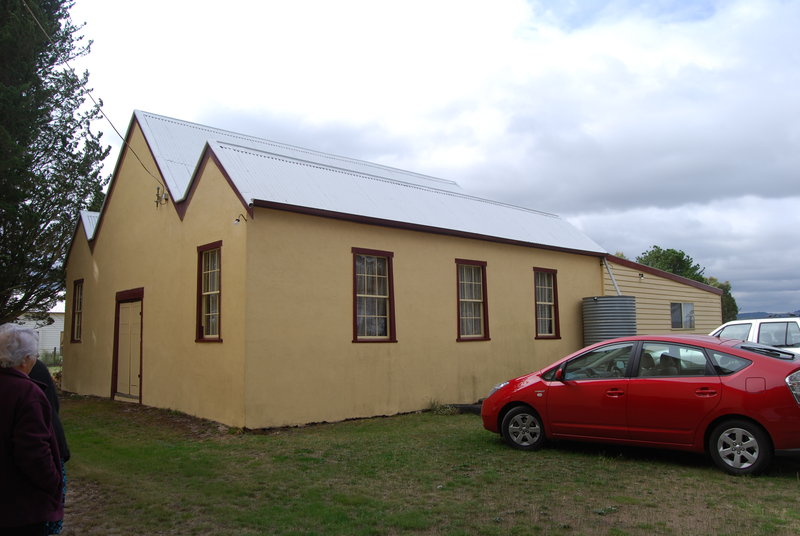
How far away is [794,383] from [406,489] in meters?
4.17

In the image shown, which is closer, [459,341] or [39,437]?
[39,437]

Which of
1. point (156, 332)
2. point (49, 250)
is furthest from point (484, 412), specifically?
point (49, 250)

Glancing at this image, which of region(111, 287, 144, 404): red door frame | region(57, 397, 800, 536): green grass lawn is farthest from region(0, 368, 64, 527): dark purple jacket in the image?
region(111, 287, 144, 404): red door frame

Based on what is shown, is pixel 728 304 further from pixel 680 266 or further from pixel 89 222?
pixel 89 222

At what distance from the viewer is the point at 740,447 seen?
272 inches

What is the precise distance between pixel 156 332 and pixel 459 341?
21.0 ft

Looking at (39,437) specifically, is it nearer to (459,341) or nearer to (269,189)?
(269,189)

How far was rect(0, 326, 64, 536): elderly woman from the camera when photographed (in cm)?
334

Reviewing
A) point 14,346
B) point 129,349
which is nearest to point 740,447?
point 14,346

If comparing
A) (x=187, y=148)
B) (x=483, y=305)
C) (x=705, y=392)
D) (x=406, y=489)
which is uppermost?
(x=187, y=148)

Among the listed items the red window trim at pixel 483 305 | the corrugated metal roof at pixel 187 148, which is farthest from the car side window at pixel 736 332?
the corrugated metal roof at pixel 187 148

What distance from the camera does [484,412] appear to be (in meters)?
8.93

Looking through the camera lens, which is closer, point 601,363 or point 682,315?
point 601,363

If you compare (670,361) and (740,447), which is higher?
(670,361)
